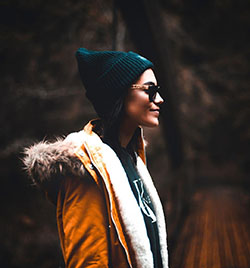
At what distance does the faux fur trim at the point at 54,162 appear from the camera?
0.89 metres

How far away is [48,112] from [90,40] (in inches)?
96.9

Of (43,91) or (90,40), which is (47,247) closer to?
(43,91)

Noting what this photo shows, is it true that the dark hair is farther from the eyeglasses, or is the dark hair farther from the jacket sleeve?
the jacket sleeve

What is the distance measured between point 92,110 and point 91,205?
5.22m

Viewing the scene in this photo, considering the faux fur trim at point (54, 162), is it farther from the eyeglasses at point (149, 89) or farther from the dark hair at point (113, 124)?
the eyeglasses at point (149, 89)

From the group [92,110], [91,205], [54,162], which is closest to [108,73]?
[54,162]

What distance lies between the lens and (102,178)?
906 millimetres

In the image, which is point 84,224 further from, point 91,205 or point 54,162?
point 54,162

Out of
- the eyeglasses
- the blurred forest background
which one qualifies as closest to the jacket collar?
the eyeglasses

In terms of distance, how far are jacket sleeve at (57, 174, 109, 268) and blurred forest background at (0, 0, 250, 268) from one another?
2.44 metres

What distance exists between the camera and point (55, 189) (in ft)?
3.19

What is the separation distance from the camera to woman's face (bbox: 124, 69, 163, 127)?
110 centimetres

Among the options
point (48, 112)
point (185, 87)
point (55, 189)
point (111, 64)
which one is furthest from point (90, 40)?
point (55, 189)

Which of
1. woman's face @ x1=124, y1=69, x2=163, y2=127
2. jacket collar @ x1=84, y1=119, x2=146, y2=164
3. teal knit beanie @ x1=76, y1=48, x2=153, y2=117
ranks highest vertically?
teal knit beanie @ x1=76, y1=48, x2=153, y2=117
